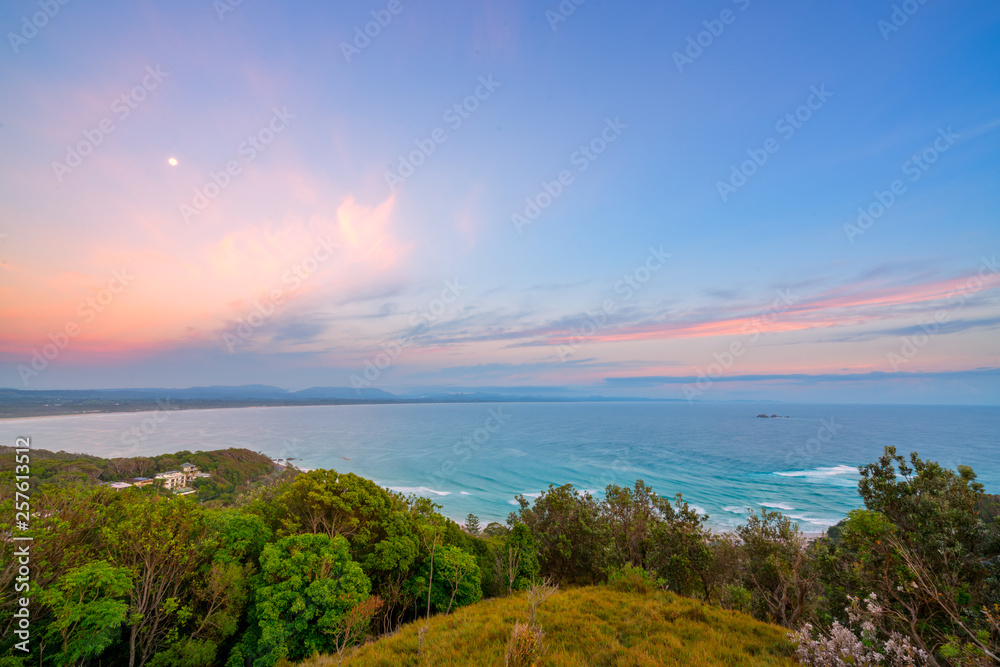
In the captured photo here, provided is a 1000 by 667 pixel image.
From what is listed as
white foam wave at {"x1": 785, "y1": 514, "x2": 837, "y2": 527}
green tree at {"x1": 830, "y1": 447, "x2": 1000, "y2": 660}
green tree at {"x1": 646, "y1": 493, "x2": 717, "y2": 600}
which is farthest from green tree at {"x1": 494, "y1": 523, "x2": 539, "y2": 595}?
white foam wave at {"x1": 785, "y1": 514, "x2": 837, "y2": 527}

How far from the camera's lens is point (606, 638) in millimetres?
8961

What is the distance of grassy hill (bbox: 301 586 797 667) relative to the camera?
791 cm

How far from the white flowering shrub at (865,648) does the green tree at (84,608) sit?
16.1 m

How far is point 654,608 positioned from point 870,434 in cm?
12989

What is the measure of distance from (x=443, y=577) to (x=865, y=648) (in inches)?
558

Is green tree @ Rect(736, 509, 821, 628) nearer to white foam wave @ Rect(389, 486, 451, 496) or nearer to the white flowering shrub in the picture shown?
the white flowering shrub

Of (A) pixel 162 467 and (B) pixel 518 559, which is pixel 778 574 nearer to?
(B) pixel 518 559

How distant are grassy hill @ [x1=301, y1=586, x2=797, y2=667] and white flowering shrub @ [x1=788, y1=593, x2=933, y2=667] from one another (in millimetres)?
1527

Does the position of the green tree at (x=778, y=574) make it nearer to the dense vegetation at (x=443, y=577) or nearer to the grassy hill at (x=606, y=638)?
the dense vegetation at (x=443, y=577)

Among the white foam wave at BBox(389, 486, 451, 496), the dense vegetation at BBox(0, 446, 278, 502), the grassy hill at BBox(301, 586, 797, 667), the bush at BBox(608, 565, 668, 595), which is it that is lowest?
the white foam wave at BBox(389, 486, 451, 496)

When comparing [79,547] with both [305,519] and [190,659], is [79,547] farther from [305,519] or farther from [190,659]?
[305,519]

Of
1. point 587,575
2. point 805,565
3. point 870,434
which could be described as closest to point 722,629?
point 805,565

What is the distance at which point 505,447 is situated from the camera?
89500 millimetres

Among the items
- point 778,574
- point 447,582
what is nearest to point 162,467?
point 447,582
